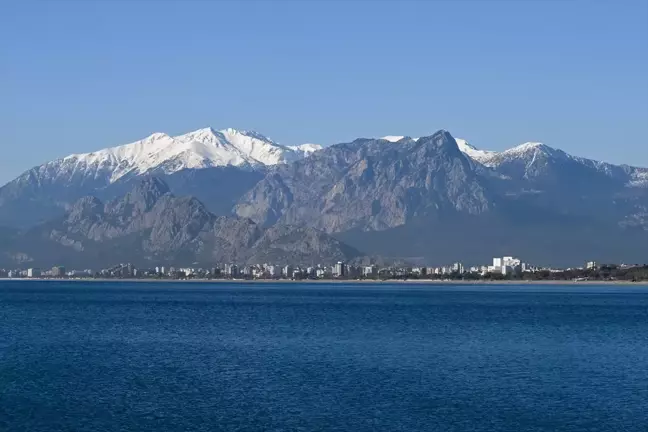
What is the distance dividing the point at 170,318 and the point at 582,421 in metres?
71.5

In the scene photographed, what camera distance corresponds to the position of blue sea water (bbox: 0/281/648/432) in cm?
4641

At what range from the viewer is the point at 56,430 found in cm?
4394

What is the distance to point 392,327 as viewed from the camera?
9662 centimetres

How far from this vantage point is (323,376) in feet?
193

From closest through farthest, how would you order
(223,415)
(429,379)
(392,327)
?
(223,415), (429,379), (392,327)

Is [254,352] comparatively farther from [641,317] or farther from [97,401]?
[641,317]

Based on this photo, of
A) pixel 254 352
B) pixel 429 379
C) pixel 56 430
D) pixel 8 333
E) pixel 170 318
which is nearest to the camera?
pixel 56 430

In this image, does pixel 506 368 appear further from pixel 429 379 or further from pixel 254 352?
pixel 254 352

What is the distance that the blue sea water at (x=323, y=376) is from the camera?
152 ft

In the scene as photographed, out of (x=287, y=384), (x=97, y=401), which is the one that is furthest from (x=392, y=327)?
(x=97, y=401)

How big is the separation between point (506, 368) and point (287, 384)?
13645 millimetres

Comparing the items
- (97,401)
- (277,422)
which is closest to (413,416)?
(277,422)

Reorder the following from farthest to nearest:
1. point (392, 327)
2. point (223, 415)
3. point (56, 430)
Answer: point (392, 327) < point (223, 415) < point (56, 430)

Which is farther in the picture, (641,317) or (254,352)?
(641,317)
